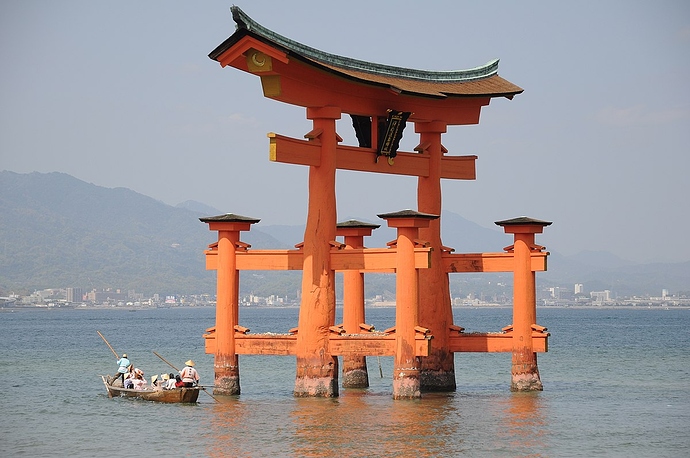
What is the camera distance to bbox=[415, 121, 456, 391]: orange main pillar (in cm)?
3644

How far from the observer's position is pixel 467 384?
1716 inches

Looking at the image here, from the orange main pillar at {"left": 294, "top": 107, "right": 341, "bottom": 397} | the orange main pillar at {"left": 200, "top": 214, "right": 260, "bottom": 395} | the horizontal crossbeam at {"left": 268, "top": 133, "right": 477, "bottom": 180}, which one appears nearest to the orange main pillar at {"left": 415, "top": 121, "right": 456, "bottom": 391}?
the horizontal crossbeam at {"left": 268, "top": 133, "right": 477, "bottom": 180}

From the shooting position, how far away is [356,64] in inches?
1411

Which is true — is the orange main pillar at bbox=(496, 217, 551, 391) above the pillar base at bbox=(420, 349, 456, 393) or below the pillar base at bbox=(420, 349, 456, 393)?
above

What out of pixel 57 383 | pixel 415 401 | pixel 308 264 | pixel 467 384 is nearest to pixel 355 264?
pixel 308 264

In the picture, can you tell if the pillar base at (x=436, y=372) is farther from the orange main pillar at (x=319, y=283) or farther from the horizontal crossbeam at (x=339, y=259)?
the horizontal crossbeam at (x=339, y=259)

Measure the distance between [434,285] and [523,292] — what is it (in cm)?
274

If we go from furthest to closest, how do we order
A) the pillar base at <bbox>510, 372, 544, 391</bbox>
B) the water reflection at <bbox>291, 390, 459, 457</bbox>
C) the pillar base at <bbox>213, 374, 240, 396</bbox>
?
1. the pillar base at <bbox>510, 372, 544, 391</bbox>
2. the pillar base at <bbox>213, 374, 240, 396</bbox>
3. the water reflection at <bbox>291, 390, 459, 457</bbox>

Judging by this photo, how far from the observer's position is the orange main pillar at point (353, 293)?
124 ft

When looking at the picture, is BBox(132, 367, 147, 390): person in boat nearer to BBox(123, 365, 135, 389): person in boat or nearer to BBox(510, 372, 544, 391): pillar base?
BBox(123, 365, 135, 389): person in boat

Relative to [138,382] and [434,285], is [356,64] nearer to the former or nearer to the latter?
[434,285]

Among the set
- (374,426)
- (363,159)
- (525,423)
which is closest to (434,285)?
(363,159)

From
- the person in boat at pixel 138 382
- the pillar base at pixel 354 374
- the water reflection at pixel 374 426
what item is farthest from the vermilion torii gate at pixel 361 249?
the person in boat at pixel 138 382

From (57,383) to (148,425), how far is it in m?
16.1
